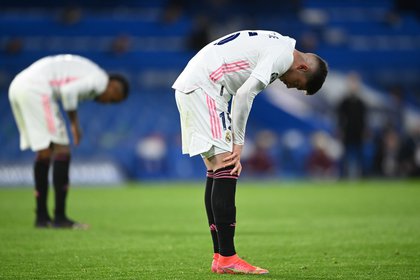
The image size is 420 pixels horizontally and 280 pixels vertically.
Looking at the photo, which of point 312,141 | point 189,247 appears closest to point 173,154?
point 312,141

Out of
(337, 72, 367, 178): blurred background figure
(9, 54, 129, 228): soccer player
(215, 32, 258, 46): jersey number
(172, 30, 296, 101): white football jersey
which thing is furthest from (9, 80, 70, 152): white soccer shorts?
(337, 72, 367, 178): blurred background figure

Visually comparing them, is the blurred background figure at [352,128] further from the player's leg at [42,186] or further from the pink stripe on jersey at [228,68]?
the pink stripe on jersey at [228,68]

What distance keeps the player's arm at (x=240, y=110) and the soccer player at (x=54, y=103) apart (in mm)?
3929

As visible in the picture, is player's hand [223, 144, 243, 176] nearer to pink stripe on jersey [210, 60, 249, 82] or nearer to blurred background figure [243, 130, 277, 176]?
pink stripe on jersey [210, 60, 249, 82]

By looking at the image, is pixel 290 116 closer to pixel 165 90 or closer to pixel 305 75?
pixel 165 90

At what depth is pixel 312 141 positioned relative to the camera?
77.0 ft

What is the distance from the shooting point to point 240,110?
6.20 m

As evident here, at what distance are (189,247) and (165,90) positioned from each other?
60.6 feet

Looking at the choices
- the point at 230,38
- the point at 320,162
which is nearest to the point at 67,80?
the point at 230,38

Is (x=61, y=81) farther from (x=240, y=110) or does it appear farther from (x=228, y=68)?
(x=240, y=110)

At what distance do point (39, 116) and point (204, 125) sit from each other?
13.2 ft

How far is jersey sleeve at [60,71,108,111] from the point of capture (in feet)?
32.3

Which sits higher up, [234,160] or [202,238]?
[234,160]

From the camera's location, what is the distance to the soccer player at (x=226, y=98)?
20.8 feet
